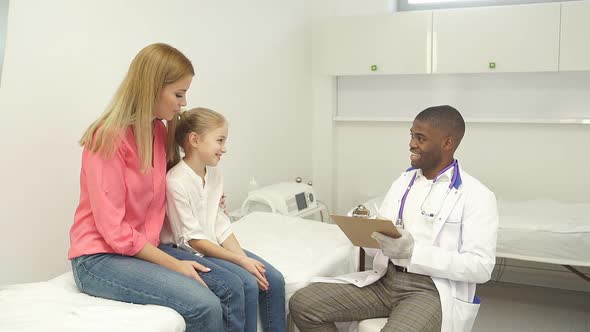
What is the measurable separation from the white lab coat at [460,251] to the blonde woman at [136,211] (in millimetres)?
702

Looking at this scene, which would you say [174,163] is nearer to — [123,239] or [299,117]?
[123,239]

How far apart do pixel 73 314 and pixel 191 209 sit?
0.59m

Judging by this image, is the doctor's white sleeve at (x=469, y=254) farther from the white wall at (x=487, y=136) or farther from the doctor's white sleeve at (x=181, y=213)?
the white wall at (x=487, y=136)

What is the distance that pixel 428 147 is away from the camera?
7.19ft

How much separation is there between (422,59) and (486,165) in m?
0.83

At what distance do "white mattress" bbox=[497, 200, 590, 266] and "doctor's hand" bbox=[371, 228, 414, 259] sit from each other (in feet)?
4.16

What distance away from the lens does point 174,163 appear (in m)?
2.32

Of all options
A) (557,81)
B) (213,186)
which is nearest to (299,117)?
(557,81)

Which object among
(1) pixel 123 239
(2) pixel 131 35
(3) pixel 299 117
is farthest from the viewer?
(3) pixel 299 117

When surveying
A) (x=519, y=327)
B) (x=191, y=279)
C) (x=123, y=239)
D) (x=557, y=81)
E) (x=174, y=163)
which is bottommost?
(x=519, y=327)

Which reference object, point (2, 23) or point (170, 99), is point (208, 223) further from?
point (2, 23)

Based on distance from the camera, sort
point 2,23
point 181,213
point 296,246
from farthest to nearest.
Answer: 1. point 296,246
2. point 181,213
3. point 2,23

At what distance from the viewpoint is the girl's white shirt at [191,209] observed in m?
2.18

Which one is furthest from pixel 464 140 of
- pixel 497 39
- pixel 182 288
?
pixel 182 288
